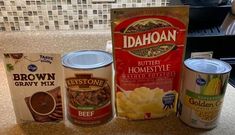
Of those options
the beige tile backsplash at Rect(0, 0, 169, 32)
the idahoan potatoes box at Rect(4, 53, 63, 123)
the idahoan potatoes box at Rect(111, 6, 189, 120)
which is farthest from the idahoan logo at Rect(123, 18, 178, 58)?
the beige tile backsplash at Rect(0, 0, 169, 32)

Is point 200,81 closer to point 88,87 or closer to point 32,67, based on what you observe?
point 88,87

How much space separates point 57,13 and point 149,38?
56 centimetres

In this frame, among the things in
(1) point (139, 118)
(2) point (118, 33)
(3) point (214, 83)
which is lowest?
(1) point (139, 118)

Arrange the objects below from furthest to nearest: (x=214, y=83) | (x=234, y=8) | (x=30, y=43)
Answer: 1. (x=30, y=43)
2. (x=234, y=8)
3. (x=214, y=83)

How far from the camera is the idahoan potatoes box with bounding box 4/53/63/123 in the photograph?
585 millimetres

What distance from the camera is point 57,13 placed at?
1.04 m

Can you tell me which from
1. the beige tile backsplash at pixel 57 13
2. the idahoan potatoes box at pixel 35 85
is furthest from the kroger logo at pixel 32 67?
the beige tile backsplash at pixel 57 13

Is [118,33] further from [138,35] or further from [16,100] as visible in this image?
[16,100]

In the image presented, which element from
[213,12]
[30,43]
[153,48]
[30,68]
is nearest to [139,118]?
[153,48]

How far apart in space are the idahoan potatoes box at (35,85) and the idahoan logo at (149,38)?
16 cm

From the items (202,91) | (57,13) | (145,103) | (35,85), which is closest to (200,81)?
(202,91)

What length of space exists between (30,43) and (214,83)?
2.42 ft

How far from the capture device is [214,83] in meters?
0.57

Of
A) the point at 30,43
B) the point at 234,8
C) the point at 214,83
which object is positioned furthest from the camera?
the point at 30,43
